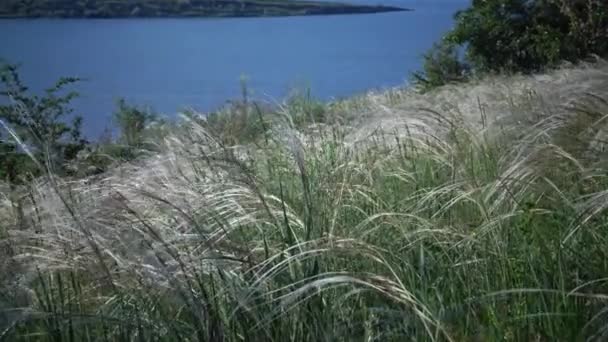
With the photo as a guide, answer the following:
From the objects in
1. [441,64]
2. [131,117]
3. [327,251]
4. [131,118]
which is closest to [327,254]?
[327,251]

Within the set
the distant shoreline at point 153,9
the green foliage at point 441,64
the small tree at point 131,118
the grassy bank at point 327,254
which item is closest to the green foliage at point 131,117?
the small tree at point 131,118

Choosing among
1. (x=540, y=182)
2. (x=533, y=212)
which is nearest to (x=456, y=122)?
(x=540, y=182)

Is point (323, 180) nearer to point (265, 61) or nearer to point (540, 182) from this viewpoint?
point (540, 182)

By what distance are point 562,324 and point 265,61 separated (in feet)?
55.8

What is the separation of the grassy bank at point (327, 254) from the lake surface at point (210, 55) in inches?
142

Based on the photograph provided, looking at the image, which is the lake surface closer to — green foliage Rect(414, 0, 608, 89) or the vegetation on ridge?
green foliage Rect(414, 0, 608, 89)

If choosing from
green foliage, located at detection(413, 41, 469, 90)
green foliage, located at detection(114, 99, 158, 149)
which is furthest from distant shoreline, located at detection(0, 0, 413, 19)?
green foliage, located at detection(413, 41, 469, 90)

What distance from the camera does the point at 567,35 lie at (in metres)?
14.1

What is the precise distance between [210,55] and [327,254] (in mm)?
18920

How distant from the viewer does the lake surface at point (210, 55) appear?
515 inches

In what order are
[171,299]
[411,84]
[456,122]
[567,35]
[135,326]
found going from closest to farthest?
[135,326] < [171,299] < [456,122] < [567,35] < [411,84]

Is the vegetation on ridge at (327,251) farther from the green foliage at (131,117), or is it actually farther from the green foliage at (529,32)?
the green foliage at (529,32)

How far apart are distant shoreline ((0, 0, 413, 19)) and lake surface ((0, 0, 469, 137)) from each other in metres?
0.24

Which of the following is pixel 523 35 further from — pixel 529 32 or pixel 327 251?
pixel 327 251
